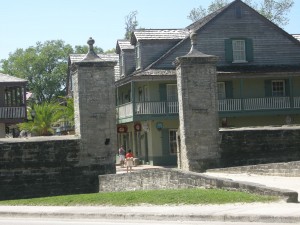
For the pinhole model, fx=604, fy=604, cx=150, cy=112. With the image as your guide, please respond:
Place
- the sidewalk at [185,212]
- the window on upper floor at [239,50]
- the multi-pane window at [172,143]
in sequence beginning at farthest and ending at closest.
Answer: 1. the window on upper floor at [239,50]
2. the multi-pane window at [172,143]
3. the sidewalk at [185,212]

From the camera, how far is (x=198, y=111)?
22.8 meters

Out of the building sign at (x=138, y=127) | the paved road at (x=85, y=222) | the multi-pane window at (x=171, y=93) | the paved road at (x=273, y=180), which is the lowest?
the paved road at (x=85, y=222)

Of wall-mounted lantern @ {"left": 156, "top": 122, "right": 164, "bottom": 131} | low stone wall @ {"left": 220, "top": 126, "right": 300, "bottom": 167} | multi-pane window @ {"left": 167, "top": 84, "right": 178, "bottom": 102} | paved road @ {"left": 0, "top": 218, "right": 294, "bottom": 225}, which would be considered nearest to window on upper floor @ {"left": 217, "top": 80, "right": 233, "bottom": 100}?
multi-pane window @ {"left": 167, "top": 84, "right": 178, "bottom": 102}

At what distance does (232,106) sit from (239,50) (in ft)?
13.4

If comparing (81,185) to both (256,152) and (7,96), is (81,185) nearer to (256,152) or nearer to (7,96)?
(256,152)

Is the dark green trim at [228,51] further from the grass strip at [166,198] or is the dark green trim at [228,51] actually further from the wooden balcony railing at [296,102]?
the grass strip at [166,198]

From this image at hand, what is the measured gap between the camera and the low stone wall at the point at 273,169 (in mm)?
18875

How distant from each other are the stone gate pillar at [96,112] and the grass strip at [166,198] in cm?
543

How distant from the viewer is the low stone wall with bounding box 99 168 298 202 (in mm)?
13656

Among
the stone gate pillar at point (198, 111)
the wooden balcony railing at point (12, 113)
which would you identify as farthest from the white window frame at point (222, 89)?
the stone gate pillar at point (198, 111)

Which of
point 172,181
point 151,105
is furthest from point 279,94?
point 172,181

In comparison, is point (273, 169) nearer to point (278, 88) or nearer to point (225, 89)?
point (225, 89)

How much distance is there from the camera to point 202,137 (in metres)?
22.6

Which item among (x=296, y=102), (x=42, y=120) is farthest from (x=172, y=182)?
(x=42, y=120)
